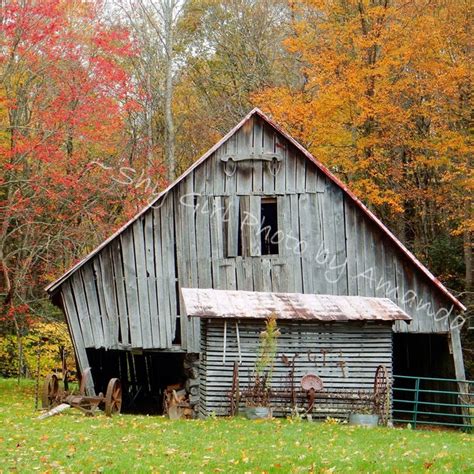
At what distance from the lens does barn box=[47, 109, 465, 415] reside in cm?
1886

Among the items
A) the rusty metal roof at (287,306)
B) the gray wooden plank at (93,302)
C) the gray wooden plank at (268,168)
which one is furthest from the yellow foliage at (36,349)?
the gray wooden plank at (268,168)

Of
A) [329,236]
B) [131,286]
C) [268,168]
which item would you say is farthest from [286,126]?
[131,286]

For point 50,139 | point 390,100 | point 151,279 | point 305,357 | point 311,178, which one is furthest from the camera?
point 390,100

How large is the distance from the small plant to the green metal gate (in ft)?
9.11

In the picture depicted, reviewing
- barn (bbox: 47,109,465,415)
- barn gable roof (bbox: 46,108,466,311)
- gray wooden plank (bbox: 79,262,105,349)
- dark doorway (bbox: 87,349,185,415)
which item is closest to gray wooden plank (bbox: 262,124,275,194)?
barn (bbox: 47,109,465,415)

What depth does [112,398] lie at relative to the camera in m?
Answer: 17.2

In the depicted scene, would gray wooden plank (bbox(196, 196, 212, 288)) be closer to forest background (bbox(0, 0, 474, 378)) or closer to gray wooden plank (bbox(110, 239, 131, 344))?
gray wooden plank (bbox(110, 239, 131, 344))

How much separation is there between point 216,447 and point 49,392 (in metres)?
7.61

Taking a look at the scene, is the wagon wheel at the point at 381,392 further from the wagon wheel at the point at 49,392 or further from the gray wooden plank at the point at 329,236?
the wagon wheel at the point at 49,392

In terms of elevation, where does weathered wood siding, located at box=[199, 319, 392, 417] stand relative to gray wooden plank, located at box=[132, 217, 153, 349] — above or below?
below

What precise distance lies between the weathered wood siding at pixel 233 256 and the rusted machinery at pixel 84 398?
3.62ft

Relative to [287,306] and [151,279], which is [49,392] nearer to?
[151,279]

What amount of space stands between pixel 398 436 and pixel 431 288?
19.1 ft

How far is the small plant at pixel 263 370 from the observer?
55.9 ft
